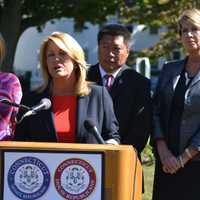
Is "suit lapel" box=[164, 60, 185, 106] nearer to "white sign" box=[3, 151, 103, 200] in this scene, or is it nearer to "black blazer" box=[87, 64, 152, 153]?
"black blazer" box=[87, 64, 152, 153]

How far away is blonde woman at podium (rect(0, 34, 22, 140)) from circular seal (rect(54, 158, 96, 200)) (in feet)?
2.65

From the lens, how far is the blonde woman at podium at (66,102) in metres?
4.20

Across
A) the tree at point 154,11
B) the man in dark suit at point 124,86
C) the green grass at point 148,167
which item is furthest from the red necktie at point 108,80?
the tree at point 154,11

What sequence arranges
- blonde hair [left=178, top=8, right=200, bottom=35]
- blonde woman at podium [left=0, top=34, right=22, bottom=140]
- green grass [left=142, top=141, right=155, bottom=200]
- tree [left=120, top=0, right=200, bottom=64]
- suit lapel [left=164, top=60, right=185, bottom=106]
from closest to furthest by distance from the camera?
blonde woman at podium [left=0, top=34, right=22, bottom=140] < blonde hair [left=178, top=8, right=200, bottom=35] < suit lapel [left=164, top=60, right=185, bottom=106] < green grass [left=142, top=141, right=155, bottom=200] < tree [left=120, top=0, right=200, bottom=64]

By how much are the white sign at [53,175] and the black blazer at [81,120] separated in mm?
711

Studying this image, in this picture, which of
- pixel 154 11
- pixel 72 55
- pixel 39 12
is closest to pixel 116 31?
pixel 72 55

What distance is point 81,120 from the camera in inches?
167

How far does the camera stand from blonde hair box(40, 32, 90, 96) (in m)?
4.19

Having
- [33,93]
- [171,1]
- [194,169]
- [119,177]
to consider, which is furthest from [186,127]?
[171,1]

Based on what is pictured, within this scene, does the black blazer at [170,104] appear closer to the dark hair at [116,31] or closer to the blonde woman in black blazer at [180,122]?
the blonde woman in black blazer at [180,122]

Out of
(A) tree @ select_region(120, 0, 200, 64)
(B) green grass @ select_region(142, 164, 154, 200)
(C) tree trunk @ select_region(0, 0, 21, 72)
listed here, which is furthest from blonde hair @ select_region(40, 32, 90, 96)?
(A) tree @ select_region(120, 0, 200, 64)

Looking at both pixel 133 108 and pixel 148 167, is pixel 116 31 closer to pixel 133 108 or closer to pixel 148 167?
pixel 133 108

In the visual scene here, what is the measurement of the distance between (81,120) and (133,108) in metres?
0.99

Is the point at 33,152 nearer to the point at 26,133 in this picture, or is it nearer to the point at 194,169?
the point at 26,133
